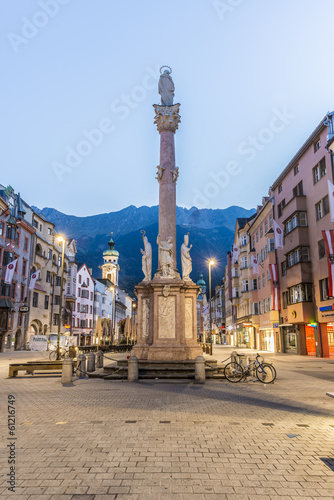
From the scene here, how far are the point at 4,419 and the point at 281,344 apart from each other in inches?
1559

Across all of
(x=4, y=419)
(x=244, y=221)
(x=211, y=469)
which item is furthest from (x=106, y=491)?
(x=244, y=221)

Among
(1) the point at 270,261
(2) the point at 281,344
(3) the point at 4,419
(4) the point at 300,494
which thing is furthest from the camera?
(1) the point at 270,261

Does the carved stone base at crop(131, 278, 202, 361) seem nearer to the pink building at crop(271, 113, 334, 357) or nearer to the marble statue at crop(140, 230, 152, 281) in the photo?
the marble statue at crop(140, 230, 152, 281)

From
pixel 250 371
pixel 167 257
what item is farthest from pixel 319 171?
pixel 250 371

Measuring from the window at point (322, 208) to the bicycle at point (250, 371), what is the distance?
21278mm

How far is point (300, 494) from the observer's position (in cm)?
500

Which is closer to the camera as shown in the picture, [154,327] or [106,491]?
[106,491]

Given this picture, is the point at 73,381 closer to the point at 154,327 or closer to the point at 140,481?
the point at 154,327

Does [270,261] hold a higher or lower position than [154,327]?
higher

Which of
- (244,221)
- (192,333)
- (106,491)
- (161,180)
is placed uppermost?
(244,221)

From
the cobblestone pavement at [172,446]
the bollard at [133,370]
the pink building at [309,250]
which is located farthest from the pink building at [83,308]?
the cobblestone pavement at [172,446]

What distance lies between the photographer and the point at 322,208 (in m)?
35.1

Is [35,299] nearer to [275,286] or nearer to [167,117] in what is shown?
[275,286]

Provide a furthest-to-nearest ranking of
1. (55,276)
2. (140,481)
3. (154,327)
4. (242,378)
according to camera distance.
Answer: (55,276), (154,327), (242,378), (140,481)
